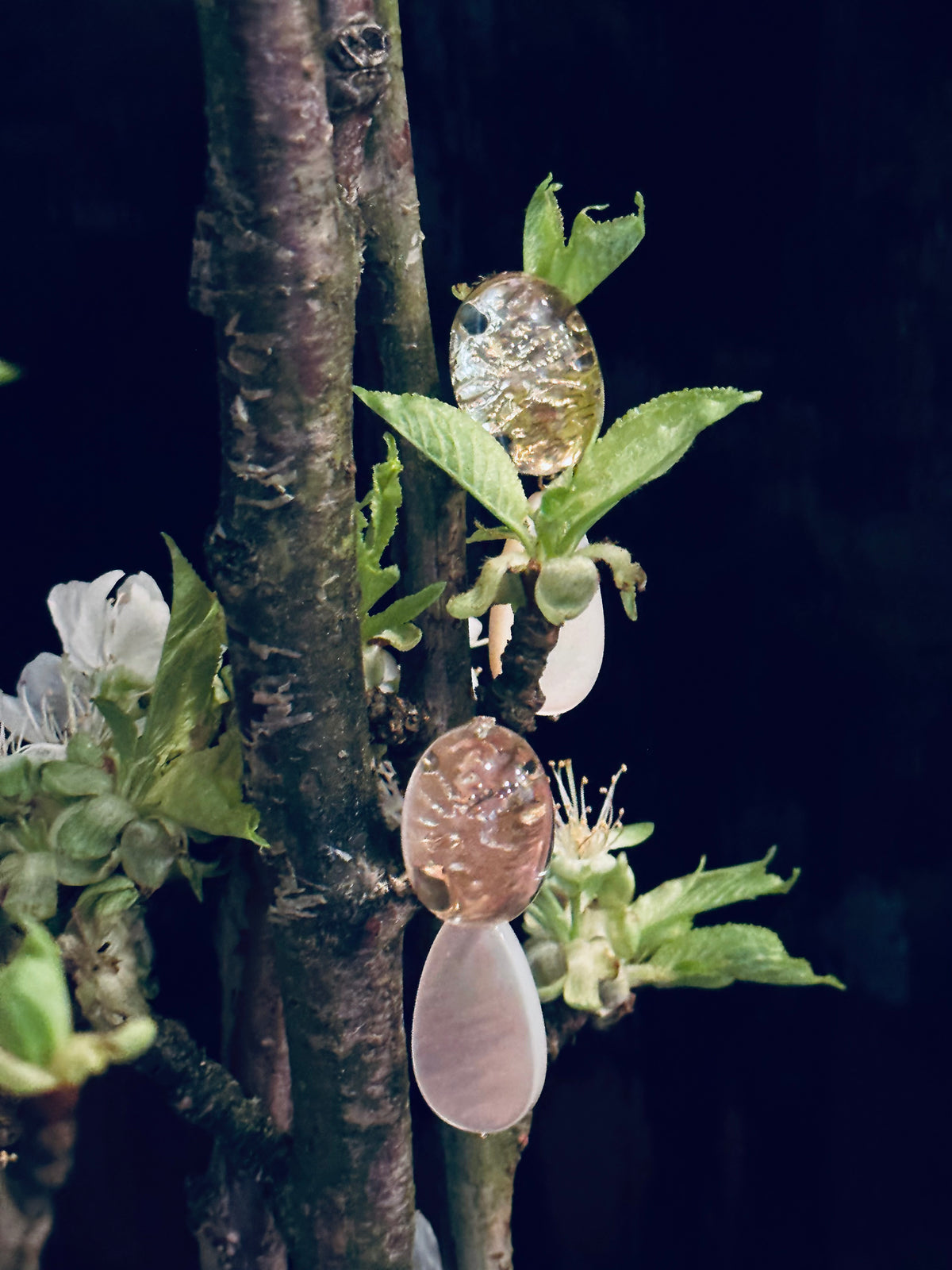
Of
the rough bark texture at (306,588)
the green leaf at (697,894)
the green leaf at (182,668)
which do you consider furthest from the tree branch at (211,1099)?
the green leaf at (697,894)

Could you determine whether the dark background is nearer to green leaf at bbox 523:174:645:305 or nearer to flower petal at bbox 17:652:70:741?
flower petal at bbox 17:652:70:741

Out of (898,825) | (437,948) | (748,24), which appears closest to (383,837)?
(437,948)

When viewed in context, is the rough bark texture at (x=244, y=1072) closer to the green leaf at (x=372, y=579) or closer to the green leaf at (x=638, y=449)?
the green leaf at (x=372, y=579)

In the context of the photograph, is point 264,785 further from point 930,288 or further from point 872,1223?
point 872,1223

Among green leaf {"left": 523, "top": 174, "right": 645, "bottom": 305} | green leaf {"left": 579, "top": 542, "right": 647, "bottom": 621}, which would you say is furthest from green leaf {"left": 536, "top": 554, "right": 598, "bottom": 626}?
green leaf {"left": 523, "top": 174, "right": 645, "bottom": 305}

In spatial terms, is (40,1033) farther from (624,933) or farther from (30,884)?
(624,933)
